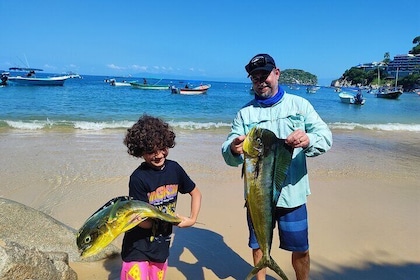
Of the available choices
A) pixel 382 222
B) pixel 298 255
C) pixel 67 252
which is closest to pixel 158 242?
pixel 298 255

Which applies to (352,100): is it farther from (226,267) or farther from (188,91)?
(226,267)

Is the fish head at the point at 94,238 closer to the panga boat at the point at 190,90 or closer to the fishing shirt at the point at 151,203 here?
the fishing shirt at the point at 151,203

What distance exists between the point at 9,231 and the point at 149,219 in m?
2.25

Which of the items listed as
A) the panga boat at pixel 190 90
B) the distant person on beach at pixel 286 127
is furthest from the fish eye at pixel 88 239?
the panga boat at pixel 190 90

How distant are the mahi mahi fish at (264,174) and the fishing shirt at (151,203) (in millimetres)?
666

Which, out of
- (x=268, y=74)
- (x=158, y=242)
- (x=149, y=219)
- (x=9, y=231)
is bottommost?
(x=9, y=231)

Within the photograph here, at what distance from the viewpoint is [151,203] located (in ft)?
8.38

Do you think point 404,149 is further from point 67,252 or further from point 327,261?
point 67,252

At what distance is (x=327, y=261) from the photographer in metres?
4.20

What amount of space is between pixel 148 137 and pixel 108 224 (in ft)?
2.26

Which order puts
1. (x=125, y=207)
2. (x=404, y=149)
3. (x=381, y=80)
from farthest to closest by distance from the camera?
(x=381, y=80)
(x=404, y=149)
(x=125, y=207)

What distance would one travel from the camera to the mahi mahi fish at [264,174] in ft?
6.70

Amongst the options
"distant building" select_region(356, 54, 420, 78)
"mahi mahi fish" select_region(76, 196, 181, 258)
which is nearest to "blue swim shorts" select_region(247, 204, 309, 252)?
"mahi mahi fish" select_region(76, 196, 181, 258)

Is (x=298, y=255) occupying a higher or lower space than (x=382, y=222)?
higher
